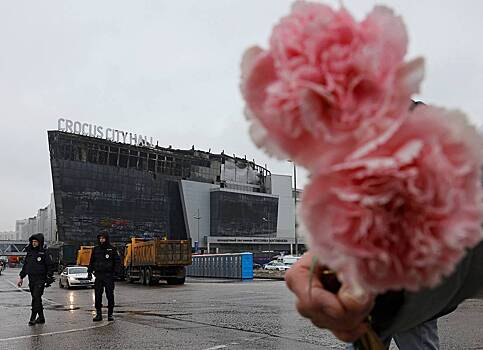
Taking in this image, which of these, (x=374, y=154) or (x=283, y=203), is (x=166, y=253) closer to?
(x=374, y=154)

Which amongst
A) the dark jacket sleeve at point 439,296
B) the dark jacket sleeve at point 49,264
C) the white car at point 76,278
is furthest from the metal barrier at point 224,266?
the dark jacket sleeve at point 439,296

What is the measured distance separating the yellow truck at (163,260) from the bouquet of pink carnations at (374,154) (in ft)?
92.2

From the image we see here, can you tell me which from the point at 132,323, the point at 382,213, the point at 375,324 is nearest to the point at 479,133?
the point at 382,213

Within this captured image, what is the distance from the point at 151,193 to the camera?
89688 millimetres

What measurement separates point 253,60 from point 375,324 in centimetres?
62

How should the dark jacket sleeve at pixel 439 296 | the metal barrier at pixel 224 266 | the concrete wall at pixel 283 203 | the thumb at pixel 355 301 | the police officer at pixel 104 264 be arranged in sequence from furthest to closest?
the concrete wall at pixel 283 203, the metal barrier at pixel 224 266, the police officer at pixel 104 264, the dark jacket sleeve at pixel 439 296, the thumb at pixel 355 301

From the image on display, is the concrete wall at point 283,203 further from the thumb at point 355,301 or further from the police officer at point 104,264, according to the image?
the thumb at point 355,301

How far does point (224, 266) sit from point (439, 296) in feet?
123

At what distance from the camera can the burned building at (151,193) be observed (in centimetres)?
8012

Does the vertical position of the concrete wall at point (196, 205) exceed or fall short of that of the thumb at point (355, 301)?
it exceeds it

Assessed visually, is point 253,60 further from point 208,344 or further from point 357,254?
point 208,344

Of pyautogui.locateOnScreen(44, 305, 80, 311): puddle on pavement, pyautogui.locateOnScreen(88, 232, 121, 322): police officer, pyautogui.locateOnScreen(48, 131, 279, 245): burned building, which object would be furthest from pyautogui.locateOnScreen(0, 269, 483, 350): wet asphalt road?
pyautogui.locateOnScreen(48, 131, 279, 245): burned building

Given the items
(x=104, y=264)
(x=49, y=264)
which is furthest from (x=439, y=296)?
(x=104, y=264)

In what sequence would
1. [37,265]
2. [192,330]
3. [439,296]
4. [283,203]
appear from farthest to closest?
[283,203] → [37,265] → [192,330] → [439,296]
